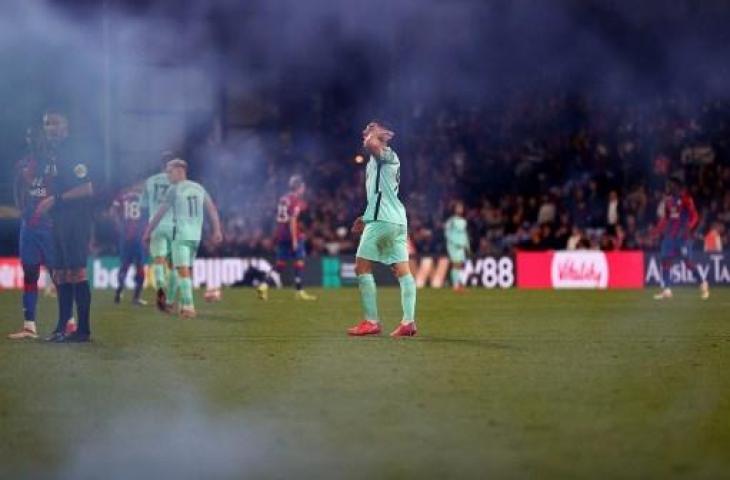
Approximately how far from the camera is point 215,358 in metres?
12.1

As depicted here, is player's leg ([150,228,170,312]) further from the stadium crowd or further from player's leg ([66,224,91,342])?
player's leg ([66,224,91,342])

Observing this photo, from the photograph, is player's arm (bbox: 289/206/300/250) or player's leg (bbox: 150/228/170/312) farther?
player's arm (bbox: 289/206/300/250)

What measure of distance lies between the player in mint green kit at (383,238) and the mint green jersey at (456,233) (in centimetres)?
1754

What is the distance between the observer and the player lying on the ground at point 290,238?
2552 cm

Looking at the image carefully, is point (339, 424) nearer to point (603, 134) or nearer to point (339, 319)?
point (603, 134)

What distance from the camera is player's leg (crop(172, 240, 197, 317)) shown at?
19.2 m

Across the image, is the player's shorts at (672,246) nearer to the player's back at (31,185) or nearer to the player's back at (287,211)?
the player's back at (287,211)

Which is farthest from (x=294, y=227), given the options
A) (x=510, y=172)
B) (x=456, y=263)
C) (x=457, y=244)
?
(x=510, y=172)

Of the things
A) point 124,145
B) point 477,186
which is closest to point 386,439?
point 124,145

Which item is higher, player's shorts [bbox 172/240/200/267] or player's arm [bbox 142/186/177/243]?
player's arm [bbox 142/186/177/243]

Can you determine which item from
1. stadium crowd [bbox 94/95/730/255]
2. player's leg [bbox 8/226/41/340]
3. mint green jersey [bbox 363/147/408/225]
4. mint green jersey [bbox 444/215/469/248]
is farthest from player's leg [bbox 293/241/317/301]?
player's leg [bbox 8/226/41/340]

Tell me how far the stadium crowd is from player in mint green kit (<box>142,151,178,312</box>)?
0.89m

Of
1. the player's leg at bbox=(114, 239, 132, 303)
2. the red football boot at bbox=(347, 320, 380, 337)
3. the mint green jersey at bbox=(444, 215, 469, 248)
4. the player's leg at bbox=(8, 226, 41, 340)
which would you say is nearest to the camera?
the player's leg at bbox=(8, 226, 41, 340)

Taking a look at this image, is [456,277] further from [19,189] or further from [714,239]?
[19,189]
